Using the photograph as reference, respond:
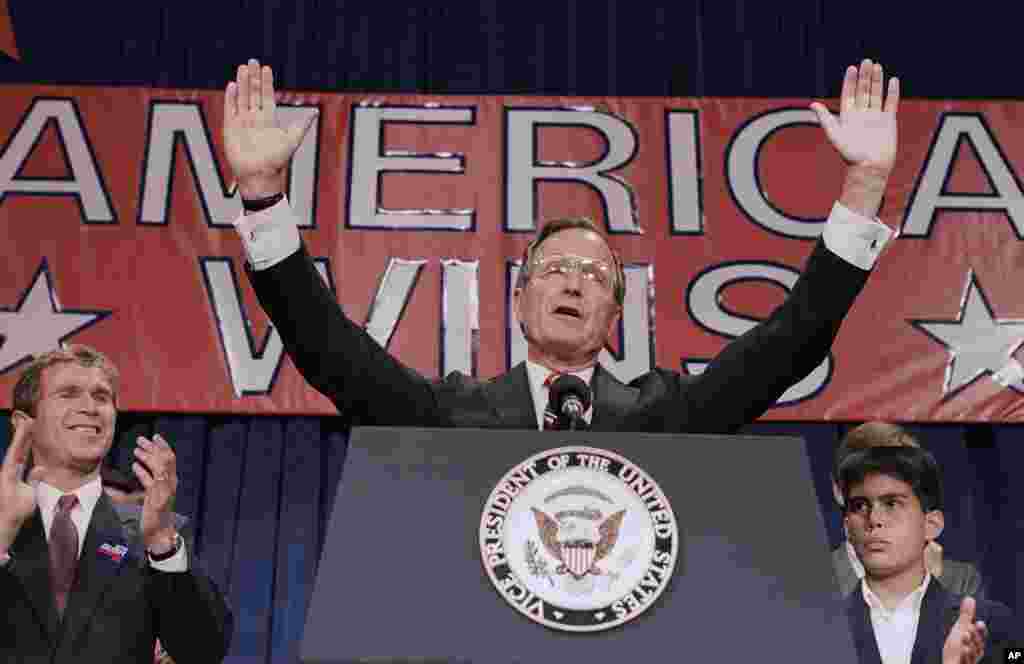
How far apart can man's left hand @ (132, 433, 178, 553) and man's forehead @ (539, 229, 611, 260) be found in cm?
59

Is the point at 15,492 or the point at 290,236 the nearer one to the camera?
the point at 290,236

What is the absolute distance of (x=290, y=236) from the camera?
5.06 feet

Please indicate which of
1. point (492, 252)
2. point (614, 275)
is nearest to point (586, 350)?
point (614, 275)

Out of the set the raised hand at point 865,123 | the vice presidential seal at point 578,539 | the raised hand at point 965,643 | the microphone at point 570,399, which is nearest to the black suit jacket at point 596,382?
the raised hand at point 865,123

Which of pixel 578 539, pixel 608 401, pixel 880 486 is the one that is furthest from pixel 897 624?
pixel 578 539

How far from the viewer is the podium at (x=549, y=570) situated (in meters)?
1.02

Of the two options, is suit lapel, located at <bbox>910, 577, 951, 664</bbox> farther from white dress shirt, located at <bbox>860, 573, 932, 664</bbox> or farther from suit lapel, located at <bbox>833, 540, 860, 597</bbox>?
suit lapel, located at <bbox>833, 540, 860, 597</bbox>

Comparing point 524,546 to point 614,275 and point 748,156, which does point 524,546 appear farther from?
point 748,156

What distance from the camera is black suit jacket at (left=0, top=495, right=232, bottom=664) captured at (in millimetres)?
1935

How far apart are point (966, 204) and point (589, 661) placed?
11.5 feet

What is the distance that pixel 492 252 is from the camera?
4.15 meters

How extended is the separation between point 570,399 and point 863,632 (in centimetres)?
76

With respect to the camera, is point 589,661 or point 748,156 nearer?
point 589,661

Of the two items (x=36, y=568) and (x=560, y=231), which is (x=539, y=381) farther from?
(x=36, y=568)
